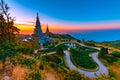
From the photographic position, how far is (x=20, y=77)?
9789 mm

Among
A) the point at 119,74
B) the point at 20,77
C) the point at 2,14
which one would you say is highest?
the point at 2,14

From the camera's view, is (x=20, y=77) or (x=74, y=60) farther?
(x=74, y=60)

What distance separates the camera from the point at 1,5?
1605cm

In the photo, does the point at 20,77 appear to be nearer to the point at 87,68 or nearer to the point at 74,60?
the point at 87,68

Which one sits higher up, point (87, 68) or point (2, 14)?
point (2, 14)

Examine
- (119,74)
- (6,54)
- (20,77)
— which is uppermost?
(6,54)

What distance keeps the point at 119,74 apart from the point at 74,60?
859 cm

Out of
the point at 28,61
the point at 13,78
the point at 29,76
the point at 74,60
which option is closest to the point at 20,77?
the point at 13,78

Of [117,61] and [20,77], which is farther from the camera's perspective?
[117,61]

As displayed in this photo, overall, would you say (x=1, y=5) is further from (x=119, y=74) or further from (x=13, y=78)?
(x=119, y=74)

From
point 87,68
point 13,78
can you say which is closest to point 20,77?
point 13,78

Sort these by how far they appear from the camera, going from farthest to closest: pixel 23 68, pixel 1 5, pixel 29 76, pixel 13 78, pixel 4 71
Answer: pixel 1 5 < pixel 23 68 < pixel 4 71 < pixel 13 78 < pixel 29 76

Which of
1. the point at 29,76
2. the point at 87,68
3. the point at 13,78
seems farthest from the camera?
the point at 87,68

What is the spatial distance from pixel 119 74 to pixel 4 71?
728 inches
